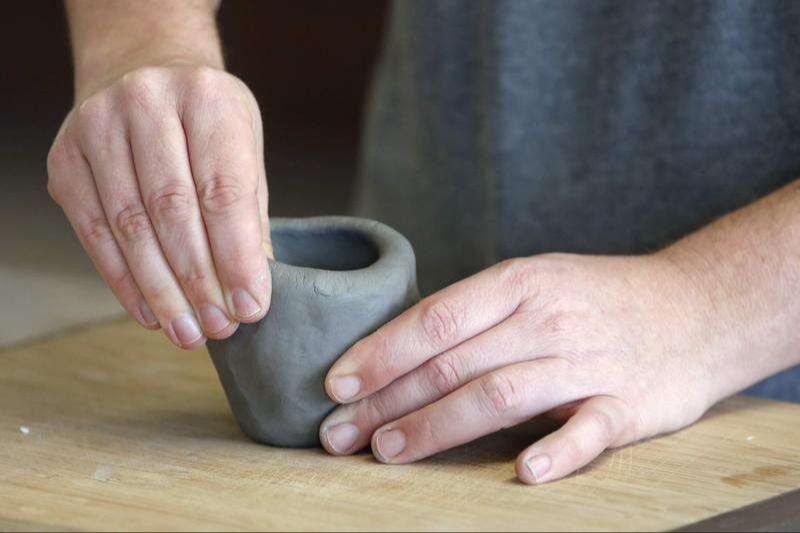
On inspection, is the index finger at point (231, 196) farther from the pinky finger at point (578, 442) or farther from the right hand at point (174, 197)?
the pinky finger at point (578, 442)

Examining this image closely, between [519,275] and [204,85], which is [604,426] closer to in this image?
[519,275]

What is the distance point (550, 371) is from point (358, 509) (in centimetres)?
23

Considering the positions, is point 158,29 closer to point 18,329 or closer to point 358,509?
point 358,509

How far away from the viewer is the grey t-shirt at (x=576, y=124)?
1348 mm

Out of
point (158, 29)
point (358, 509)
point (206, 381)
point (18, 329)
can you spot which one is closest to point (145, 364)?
point (206, 381)

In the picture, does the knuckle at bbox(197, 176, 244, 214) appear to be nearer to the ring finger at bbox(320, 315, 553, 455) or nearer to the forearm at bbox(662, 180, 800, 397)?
the ring finger at bbox(320, 315, 553, 455)

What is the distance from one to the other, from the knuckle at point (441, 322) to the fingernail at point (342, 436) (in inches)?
4.4

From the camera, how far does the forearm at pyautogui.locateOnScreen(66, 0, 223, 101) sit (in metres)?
1.15

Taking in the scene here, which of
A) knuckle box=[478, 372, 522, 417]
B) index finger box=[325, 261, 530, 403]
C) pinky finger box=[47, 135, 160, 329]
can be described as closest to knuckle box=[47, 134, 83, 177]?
pinky finger box=[47, 135, 160, 329]

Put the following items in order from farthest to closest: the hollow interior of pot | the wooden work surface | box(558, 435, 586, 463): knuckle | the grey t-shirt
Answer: the grey t-shirt → the hollow interior of pot → box(558, 435, 586, 463): knuckle → the wooden work surface

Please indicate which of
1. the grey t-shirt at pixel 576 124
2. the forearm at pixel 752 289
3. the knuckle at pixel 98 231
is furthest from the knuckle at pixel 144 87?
the grey t-shirt at pixel 576 124

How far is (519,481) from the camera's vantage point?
0.93 metres

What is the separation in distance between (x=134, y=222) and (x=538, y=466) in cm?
42

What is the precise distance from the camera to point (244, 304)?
0.95m
